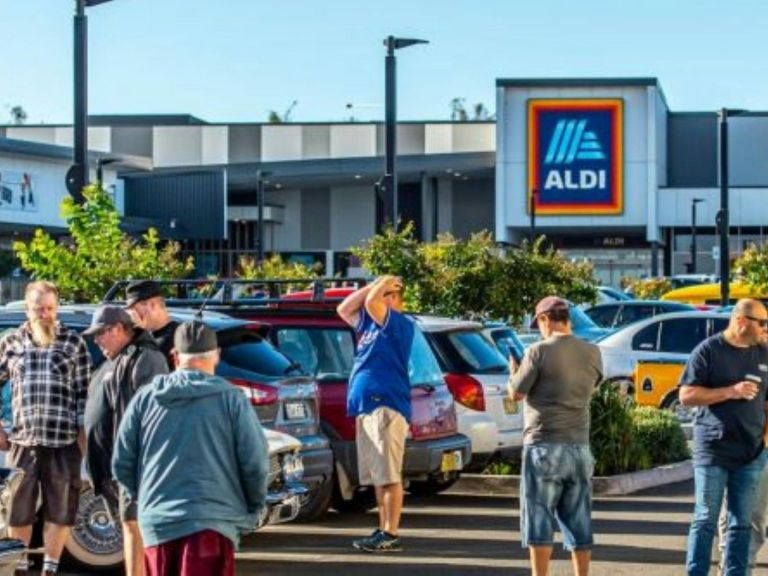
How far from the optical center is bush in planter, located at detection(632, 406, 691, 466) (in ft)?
57.4

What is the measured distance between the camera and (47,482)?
994 centimetres

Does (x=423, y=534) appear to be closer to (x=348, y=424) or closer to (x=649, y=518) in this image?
(x=348, y=424)

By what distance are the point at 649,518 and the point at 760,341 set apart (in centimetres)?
476

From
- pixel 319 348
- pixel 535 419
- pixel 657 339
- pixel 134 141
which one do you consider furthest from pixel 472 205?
pixel 535 419

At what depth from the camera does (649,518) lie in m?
14.1

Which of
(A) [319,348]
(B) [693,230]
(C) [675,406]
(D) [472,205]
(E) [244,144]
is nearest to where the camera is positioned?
(A) [319,348]

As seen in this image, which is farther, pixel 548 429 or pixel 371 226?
pixel 371 226

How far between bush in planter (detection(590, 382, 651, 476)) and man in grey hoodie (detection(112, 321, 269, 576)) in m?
9.83

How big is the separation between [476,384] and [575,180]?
50.8 metres

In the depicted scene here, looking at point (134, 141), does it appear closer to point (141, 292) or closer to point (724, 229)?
point (724, 229)

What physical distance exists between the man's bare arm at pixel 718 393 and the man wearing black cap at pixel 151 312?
3044mm

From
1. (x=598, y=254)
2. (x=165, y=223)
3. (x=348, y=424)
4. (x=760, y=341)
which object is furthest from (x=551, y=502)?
(x=598, y=254)

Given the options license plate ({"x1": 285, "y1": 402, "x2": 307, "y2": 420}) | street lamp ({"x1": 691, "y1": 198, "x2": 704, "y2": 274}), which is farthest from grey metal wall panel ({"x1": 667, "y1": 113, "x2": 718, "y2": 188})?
license plate ({"x1": 285, "y1": 402, "x2": 307, "y2": 420})

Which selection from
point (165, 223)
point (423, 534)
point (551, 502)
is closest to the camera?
point (551, 502)
